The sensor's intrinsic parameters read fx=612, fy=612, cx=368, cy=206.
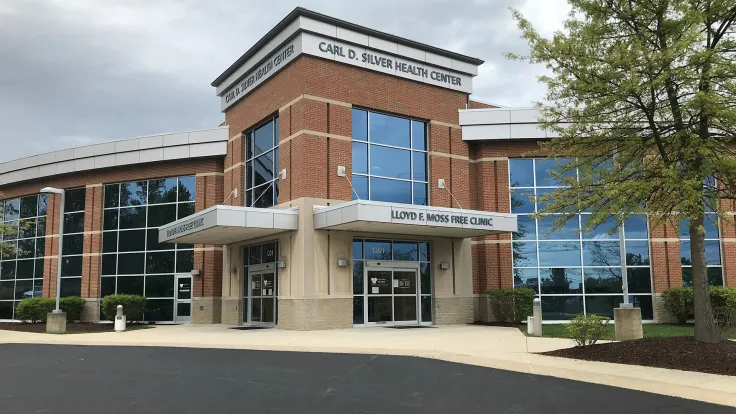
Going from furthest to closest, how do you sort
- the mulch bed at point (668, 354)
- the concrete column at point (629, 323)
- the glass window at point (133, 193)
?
the glass window at point (133, 193) → the concrete column at point (629, 323) → the mulch bed at point (668, 354)

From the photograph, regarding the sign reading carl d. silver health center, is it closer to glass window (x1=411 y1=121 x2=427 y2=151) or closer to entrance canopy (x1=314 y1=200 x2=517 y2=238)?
glass window (x1=411 y1=121 x2=427 y2=151)

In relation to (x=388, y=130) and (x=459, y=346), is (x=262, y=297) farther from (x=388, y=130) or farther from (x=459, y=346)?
(x=459, y=346)

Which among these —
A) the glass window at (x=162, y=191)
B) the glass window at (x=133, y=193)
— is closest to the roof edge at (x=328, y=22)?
the glass window at (x=162, y=191)

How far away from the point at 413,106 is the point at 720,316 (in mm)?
12920

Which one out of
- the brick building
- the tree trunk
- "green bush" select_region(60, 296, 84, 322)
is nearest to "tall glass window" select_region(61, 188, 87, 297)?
the brick building

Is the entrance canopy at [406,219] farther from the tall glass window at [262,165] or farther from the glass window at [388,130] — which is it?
the glass window at [388,130]

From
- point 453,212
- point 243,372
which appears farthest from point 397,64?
point 243,372

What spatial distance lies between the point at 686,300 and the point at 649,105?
13.3 meters

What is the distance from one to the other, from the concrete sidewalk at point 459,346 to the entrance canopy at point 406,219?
334cm

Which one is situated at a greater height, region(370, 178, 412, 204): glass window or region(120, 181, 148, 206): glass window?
region(120, 181, 148, 206): glass window

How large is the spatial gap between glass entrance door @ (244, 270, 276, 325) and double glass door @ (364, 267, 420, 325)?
358 centimetres

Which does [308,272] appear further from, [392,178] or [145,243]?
[145,243]

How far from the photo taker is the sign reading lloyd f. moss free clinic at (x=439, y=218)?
1914cm

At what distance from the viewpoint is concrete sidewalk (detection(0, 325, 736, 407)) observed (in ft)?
31.4
